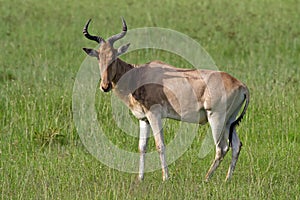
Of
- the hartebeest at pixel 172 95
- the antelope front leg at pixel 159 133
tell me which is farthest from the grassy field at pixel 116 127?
the hartebeest at pixel 172 95

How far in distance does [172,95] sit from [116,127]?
5.51ft

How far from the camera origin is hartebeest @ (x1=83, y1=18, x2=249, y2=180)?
28.0 ft

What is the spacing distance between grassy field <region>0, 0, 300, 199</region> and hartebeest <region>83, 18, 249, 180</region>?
0.39m

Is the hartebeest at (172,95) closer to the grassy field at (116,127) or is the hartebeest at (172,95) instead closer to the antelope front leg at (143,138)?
the antelope front leg at (143,138)

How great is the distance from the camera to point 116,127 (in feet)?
33.6

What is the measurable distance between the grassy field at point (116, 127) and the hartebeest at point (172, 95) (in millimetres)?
395

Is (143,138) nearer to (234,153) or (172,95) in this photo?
(172,95)

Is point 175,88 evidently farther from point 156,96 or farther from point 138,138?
point 138,138

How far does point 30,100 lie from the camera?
430 inches

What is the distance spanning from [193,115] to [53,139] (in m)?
2.10

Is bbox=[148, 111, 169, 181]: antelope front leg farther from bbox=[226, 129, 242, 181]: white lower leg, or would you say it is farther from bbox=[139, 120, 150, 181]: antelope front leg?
bbox=[226, 129, 242, 181]: white lower leg

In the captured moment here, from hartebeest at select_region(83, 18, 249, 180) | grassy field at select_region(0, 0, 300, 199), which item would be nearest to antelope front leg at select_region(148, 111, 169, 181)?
hartebeest at select_region(83, 18, 249, 180)

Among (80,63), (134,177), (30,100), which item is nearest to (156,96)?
(134,177)

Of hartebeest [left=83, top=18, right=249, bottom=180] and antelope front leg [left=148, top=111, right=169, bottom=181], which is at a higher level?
hartebeest [left=83, top=18, right=249, bottom=180]
